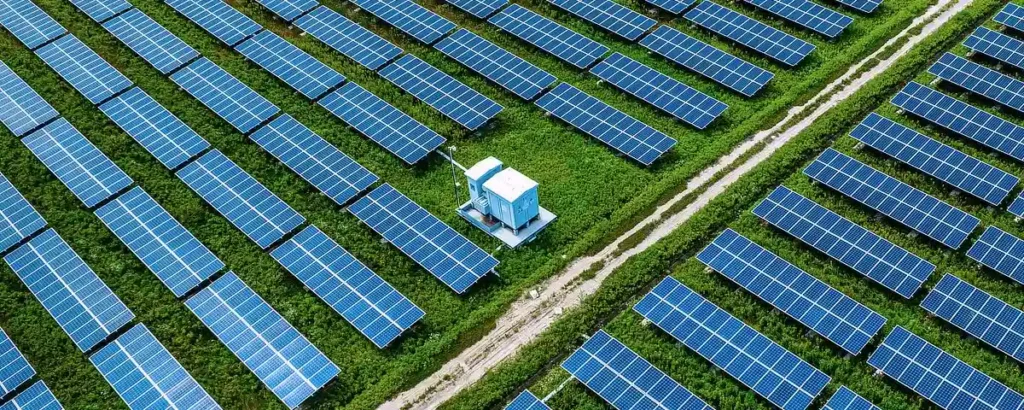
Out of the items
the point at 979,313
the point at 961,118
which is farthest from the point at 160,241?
the point at 961,118

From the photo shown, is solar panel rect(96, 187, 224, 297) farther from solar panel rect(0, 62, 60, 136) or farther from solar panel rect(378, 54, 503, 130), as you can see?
solar panel rect(378, 54, 503, 130)

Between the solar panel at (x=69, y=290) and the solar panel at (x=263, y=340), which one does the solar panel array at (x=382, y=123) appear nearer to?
the solar panel at (x=263, y=340)

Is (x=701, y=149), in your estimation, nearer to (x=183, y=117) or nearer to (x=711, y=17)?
(x=711, y=17)

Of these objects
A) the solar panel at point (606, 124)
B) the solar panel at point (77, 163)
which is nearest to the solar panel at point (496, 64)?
the solar panel at point (606, 124)

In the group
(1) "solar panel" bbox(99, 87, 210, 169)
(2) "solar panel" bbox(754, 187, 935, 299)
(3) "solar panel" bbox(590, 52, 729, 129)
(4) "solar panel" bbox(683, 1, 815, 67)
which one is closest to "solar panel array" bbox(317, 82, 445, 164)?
(1) "solar panel" bbox(99, 87, 210, 169)

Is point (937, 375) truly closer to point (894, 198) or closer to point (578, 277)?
point (894, 198)

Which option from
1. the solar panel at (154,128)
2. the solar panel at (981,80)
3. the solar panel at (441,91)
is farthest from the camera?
the solar panel at (441,91)
